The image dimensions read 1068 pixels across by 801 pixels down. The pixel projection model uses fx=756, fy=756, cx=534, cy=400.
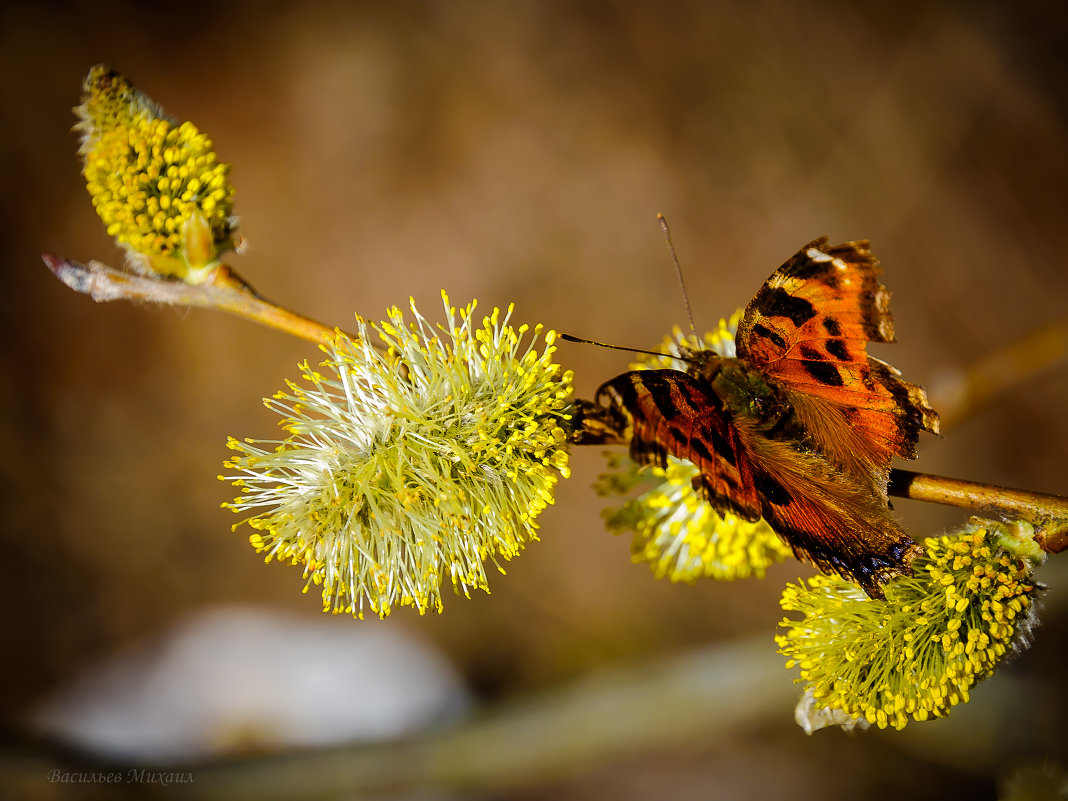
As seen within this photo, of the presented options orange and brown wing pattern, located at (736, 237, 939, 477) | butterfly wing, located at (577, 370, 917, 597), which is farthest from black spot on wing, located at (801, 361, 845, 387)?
butterfly wing, located at (577, 370, 917, 597)

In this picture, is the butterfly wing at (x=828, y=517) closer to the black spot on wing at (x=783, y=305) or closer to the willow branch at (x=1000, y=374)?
the black spot on wing at (x=783, y=305)

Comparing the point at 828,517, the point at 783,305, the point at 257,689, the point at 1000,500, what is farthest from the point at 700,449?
the point at 257,689

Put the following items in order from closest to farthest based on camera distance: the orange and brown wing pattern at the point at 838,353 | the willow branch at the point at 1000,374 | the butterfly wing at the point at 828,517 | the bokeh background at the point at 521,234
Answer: the butterfly wing at the point at 828,517 → the orange and brown wing pattern at the point at 838,353 → the willow branch at the point at 1000,374 → the bokeh background at the point at 521,234

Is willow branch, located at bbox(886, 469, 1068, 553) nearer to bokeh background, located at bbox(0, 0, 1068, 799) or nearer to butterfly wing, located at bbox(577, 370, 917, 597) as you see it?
butterfly wing, located at bbox(577, 370, 917, 597)

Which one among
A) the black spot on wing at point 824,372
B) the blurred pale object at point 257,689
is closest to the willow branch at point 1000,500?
the black spot on wing at point 824,372

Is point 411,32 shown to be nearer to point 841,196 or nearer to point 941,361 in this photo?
point 841,196

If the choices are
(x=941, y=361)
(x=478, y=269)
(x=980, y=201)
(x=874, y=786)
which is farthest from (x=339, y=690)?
(x=980, y=201)
